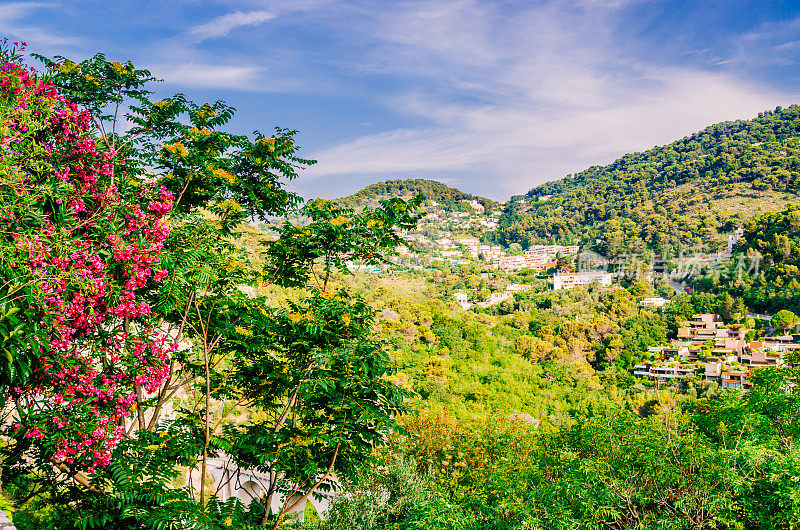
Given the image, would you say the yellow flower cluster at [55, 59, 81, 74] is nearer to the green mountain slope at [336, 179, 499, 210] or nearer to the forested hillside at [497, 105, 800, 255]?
the forested hillside at [497, 105, 800, 255]

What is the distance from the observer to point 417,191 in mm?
107125

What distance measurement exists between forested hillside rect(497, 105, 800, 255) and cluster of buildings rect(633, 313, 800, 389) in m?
24.2

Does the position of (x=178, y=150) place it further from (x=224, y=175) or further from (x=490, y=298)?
(x=490, y=298)

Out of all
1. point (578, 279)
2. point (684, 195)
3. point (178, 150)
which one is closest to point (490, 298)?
point (578, 279)

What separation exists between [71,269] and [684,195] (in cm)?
8825

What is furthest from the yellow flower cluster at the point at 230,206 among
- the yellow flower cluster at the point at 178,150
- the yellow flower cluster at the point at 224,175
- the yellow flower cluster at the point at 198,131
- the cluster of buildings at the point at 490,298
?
the cluster of buildings at the point at 490,298

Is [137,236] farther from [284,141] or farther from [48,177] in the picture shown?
[284,141]

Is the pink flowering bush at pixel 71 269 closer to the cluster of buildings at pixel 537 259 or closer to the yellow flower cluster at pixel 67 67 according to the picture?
the yellow flower cluster at pixel 67 67

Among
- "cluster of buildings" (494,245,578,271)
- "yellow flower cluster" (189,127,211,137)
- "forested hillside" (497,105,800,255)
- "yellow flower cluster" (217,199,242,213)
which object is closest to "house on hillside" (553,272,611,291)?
"forested hillside" (497,105,800,255)

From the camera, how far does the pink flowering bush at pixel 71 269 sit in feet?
7.18

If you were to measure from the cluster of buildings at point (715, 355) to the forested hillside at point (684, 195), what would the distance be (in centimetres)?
2417

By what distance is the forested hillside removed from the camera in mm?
61781

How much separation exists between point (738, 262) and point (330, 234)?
185ft

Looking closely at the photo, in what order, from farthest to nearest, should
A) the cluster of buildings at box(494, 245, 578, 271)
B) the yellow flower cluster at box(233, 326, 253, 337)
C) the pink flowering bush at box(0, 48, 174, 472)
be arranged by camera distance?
1. the cluster of buildings at box(494, 245, 578, 271)
2. the yellow flower cluster at box(233, 326, 253, 337)
3. the pink flowering bush at box(0, 48, 174, 472)
